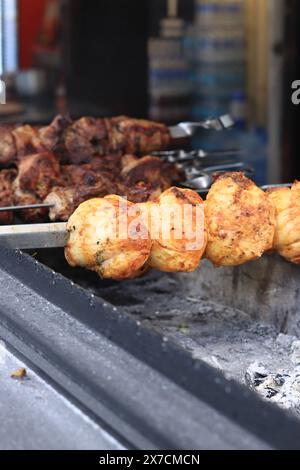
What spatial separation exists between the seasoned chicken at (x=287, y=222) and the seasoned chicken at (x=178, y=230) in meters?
0.26

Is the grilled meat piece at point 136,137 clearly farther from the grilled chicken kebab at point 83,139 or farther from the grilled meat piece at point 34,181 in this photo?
the grilled meat piece at point 34,181

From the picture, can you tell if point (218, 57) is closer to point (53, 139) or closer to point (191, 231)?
point (53, 139)

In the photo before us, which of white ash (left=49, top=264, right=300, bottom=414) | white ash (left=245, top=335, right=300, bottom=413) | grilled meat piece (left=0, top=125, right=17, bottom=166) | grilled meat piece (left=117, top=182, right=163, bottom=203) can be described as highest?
grilled meat piece (left=0, top=125, right=17, bottom=166)

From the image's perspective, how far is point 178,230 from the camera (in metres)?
2.36

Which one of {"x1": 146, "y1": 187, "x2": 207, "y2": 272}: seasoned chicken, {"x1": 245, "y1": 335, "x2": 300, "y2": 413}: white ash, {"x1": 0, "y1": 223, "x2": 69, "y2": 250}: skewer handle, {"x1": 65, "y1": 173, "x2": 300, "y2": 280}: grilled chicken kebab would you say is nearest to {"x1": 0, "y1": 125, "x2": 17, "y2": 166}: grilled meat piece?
{"x1": 0, "y1": 223, "x2": 69, "y2": 250}: skewer handle

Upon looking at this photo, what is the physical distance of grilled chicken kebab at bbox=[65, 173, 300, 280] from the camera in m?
2.36

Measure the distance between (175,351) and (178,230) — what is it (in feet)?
2.32

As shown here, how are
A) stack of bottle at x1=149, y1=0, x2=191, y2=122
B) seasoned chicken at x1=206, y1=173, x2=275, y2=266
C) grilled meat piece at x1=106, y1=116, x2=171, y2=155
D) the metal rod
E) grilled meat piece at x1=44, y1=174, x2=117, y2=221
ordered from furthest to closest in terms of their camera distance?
stack of bottle at x1=149, y1=0, x2=191, y2=122 → grilled meat piece at x1=106, y1=116, x2=171, y2=155 → grilled meat piece at x1=44, y1=174, x2=117, y2=221 → the metal rod → seasoned chicken at x1=206, y1=173, x2=275, y2=266

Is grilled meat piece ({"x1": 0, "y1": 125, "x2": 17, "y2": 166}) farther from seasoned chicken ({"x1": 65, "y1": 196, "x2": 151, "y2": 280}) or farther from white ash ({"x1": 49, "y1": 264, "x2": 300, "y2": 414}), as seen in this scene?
seasoned chicken ({"x1": 65, "y1": 196, "x2": 151, "y2": 280})

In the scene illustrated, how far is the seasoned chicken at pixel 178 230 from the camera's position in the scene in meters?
2.36

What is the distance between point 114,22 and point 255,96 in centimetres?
145

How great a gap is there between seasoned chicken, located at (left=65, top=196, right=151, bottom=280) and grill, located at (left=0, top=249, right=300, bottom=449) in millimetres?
117

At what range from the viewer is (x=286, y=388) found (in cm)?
244

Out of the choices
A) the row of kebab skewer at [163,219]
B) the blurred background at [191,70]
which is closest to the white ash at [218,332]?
the row of kebab skewer at [163,219]
